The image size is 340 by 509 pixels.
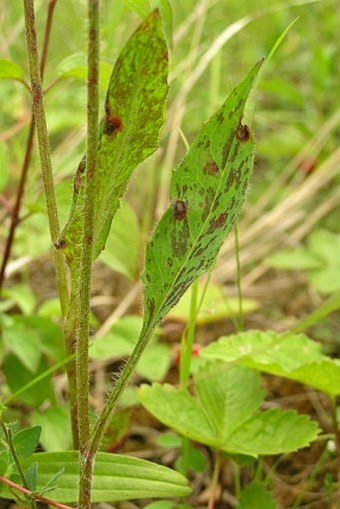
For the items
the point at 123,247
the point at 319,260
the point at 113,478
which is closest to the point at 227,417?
the point at 113,478

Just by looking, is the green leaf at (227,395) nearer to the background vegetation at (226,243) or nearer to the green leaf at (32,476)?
the background vegetation at (226,243)

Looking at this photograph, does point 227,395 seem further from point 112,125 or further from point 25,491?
point 112,125

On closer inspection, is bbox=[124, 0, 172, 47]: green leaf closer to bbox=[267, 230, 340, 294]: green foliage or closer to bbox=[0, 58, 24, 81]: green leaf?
bbox=[0, 58, 24, 81]: green leaf

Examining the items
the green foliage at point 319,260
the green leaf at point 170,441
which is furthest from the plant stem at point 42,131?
the green foliage at point 319,260

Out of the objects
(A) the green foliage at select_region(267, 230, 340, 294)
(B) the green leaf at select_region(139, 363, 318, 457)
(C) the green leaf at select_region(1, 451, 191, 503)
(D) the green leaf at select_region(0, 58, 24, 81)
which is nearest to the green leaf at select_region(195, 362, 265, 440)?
Answer: (B) the green leaf at select_region(139, 363, 318, 457)

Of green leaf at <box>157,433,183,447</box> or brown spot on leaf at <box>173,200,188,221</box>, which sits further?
green leaf at <box>157,433,183,447</box>

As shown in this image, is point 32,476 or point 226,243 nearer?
point 32,476
